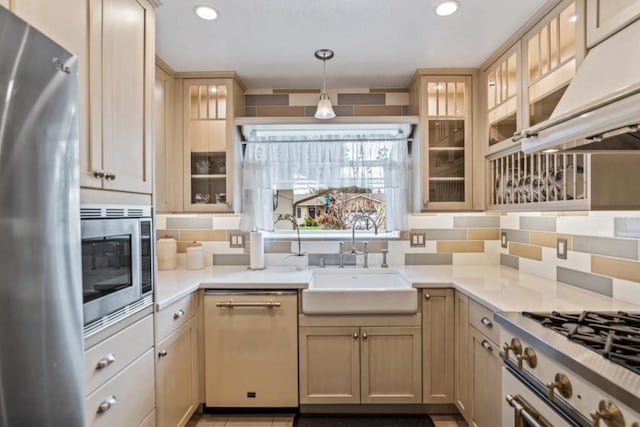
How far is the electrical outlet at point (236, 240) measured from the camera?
2754mm

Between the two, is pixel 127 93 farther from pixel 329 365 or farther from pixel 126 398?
pixel 329 365

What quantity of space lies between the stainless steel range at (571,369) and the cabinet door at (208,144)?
76.2 inches

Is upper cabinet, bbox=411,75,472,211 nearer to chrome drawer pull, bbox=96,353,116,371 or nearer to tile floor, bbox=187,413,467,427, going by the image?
tile floor, bbox=187,413,467,427

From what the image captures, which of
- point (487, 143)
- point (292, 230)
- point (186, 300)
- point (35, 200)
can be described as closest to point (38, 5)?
point (35, 200)

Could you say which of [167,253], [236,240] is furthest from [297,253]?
[167,253]

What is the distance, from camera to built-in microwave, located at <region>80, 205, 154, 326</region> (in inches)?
46.3

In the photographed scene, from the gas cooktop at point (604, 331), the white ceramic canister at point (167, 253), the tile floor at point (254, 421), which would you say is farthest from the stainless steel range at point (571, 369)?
the white ceramic canister at point (167, 253)

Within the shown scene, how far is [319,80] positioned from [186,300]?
71.5 inches

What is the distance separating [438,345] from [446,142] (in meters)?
1.40

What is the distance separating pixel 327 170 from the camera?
2725 millimetres

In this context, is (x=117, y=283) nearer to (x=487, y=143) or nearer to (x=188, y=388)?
(x=188, y=388)

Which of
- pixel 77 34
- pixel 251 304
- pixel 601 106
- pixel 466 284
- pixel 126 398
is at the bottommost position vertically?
pixel 126 398

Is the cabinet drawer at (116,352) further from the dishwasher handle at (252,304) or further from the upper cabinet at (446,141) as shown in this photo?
the upper cabinet at (446,141)

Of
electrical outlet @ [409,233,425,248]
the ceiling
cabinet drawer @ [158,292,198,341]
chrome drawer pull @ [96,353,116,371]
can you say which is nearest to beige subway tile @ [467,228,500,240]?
electrical outlet @ [409,233,425,248]
